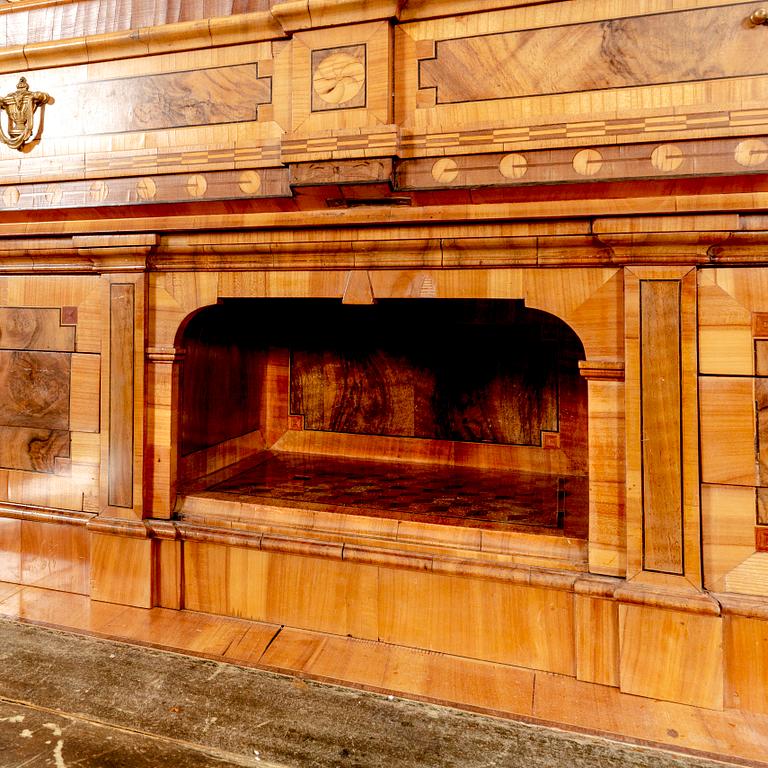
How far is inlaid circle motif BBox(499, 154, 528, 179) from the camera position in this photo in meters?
1.26

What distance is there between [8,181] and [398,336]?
1367 mm

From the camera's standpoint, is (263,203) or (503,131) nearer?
(503,131)

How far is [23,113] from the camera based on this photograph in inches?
63.7

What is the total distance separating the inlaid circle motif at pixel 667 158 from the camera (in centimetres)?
118

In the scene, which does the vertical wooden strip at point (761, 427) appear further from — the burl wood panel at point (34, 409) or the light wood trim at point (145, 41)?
the burl wood panel at point (34, 409)

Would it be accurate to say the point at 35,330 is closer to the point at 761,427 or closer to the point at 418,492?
the point at 418,492

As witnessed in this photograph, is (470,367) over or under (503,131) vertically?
under

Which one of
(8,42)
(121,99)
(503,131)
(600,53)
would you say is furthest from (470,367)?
(8,42)

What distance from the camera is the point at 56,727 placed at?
1.07m

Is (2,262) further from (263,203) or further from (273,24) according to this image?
(273,24)

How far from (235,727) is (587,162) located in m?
1.42

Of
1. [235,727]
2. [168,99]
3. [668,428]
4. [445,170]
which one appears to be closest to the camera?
[235,727]

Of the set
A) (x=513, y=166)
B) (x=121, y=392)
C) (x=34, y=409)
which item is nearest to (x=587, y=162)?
(x=513, y=166)

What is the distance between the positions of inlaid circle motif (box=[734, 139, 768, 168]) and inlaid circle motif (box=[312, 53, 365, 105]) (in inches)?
33.9
